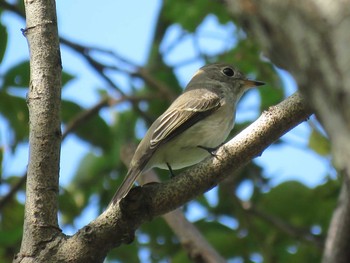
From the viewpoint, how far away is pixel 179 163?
16.8 feet

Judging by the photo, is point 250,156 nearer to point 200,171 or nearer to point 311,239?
point 200,171

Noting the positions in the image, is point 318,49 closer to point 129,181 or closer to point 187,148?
point 129,181

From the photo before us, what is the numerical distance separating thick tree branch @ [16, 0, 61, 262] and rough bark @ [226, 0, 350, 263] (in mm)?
2073

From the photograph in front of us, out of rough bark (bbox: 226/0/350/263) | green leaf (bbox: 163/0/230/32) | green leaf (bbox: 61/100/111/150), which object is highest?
green leaf (bbox: 163/0/230/32)

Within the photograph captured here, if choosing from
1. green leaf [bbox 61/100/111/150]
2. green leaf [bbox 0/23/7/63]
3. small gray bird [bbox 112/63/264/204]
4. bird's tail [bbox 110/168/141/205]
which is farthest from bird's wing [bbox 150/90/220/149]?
green leaf [bbox 61/100/111/150]

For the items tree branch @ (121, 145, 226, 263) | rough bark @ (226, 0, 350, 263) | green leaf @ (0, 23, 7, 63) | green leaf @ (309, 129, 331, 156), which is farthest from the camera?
green leaf @ (309, 129, 331, 156)

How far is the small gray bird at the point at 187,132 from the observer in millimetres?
4898

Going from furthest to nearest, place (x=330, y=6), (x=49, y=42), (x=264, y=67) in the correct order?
(x=264, y=67) → (x=49, y=42) → (x=330, y=6)

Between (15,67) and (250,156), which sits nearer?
(250,156)

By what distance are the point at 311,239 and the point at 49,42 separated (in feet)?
11.4

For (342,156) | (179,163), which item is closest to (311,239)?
(179,163)

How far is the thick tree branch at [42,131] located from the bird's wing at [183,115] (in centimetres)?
178

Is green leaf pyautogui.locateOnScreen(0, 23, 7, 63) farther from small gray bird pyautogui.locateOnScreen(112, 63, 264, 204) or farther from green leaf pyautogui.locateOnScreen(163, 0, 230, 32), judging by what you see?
green leaf pyautogui.locateOnScreen(163, 0, 230, 32)

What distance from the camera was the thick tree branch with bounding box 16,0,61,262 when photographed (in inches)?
117
